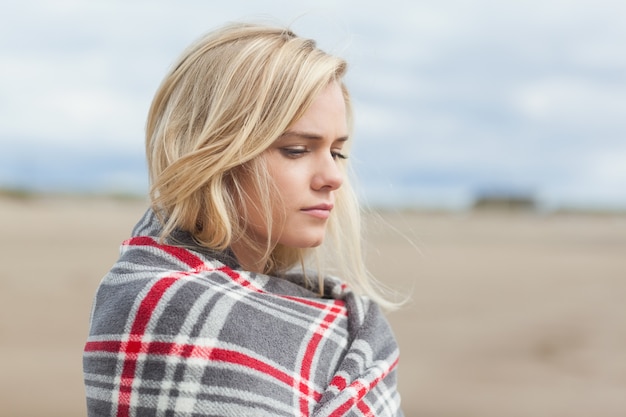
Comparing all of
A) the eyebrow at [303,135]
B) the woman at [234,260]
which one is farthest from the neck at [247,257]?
the eyebrow at [303,135]

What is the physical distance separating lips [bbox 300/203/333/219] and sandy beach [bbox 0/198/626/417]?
→ 431 millimetres

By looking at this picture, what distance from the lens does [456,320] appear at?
7457 mm

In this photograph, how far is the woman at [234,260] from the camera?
1755 millimetres

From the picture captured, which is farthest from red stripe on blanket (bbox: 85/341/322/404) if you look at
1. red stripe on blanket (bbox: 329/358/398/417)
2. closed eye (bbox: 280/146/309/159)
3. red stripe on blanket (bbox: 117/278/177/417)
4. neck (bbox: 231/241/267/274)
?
closed eye (bbox: 280/146/309/159)

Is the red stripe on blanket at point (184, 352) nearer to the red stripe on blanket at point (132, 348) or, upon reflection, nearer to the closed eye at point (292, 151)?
the red stripe on blanket at point (132, 348)

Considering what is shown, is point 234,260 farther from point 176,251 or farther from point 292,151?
point 292,151

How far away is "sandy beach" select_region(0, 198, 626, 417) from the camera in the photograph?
546cm

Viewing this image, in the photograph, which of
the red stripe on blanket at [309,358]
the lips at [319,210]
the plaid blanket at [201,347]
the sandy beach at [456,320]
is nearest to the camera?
the plaid blanket at [201,347]

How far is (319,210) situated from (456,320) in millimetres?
5686

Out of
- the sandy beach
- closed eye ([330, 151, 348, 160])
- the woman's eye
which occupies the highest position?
closed eye ([330, 151, 348, 160])

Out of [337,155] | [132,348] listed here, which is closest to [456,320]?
[337,155]

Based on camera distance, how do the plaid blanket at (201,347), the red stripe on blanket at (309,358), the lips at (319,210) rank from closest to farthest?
the plaid blanket at (201,347) < the red stripe on blanket at (309,358) < the lips at (319,210)

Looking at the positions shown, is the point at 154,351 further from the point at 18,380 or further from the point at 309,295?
the point at 18,380

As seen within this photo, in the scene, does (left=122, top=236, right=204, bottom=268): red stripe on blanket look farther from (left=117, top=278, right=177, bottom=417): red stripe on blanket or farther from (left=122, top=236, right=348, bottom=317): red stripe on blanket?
(left=117, top=278, right=177, bottom=417): red stripe on blanket
